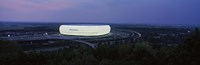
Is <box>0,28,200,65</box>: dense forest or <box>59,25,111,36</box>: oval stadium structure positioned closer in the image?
<box>0,28,200,65</box>: dense forest

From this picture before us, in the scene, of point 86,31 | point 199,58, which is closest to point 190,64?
point 199,58

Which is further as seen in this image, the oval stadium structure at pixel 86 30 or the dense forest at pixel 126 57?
the oval stadium structure at pixel 86 30

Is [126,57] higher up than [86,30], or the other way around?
[126,57]

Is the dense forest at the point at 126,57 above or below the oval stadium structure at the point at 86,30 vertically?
above

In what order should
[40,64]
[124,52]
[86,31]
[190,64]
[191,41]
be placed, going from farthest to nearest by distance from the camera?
[86,31] < [124,52] < [40,64] < [191,41] < [190,64]

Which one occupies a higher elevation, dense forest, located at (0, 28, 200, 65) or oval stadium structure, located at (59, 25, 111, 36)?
dense forest, located at (0, 28, 200, 65)

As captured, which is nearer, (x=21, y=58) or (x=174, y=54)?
(x=174, y=54)

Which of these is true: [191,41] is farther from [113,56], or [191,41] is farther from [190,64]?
[113,56]

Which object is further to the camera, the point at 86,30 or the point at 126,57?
the point at 86,30
